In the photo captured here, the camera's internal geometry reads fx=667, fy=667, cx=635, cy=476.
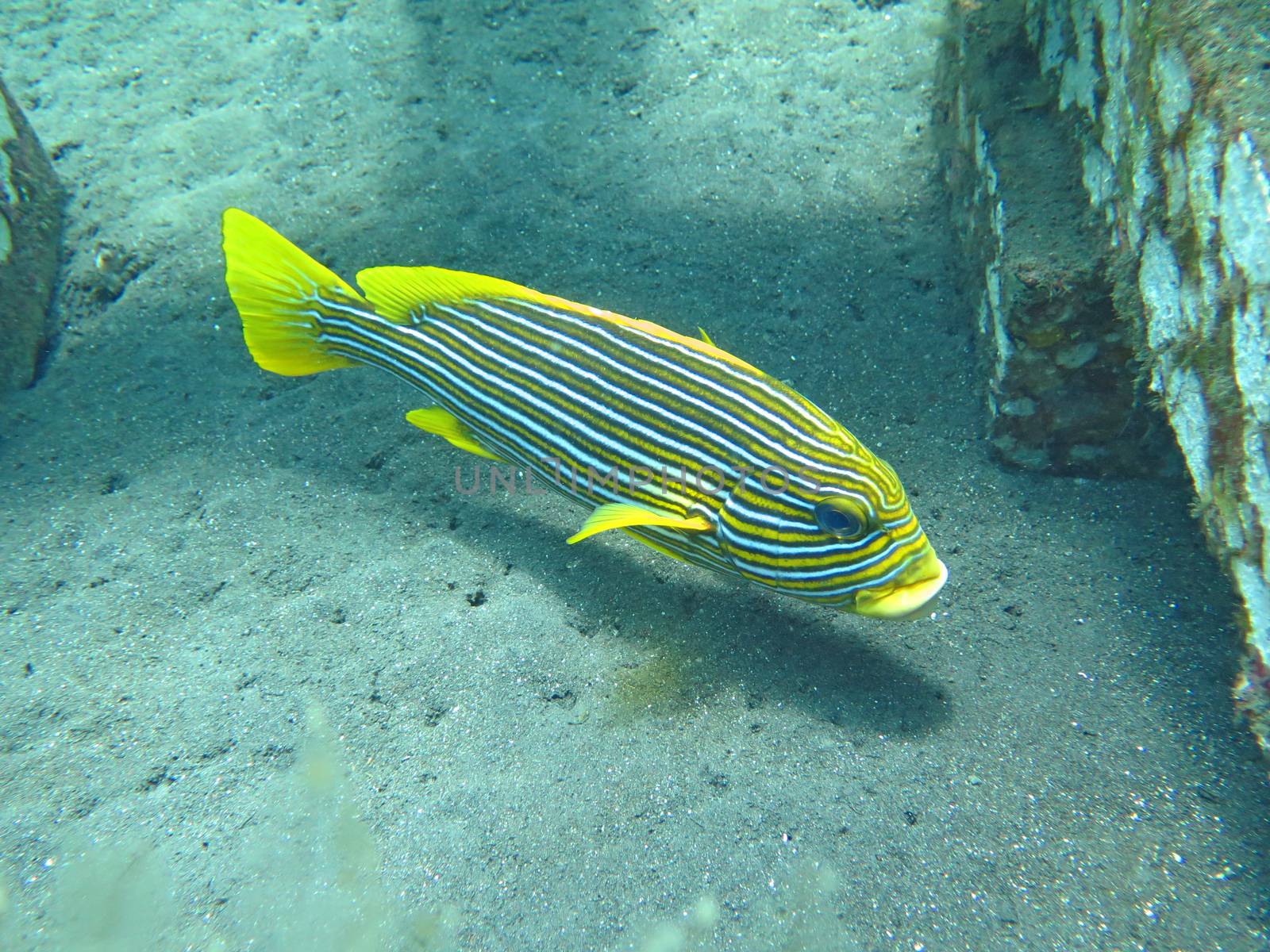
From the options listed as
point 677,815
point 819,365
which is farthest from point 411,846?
point 819,365

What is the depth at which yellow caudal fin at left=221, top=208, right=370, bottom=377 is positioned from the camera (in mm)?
2834

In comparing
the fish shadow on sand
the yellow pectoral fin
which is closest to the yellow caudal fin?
the fish shadow on sand

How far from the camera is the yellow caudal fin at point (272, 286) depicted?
9.30ft

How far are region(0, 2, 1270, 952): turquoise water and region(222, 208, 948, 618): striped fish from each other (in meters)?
0.52

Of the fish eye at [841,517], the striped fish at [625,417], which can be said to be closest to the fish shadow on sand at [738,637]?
the striped fish at [625,417]

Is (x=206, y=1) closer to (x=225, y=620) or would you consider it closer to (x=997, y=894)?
(x=225, y=620)

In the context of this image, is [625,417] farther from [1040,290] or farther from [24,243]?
[24,243]

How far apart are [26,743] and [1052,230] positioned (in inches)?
175

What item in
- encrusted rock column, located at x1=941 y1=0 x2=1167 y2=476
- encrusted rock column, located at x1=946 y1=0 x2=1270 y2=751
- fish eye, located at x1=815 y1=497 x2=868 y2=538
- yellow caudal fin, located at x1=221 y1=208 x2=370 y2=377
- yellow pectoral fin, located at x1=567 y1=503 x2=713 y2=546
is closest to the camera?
encrusted rock column, located at x1=946 y1=0 x2=1270 y2=751

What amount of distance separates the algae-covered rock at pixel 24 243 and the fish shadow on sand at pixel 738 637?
2.95 m

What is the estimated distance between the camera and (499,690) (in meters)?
2.56

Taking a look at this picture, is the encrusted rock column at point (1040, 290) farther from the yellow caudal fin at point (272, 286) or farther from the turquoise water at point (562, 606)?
the yellow caudal fin at point (272, 286)

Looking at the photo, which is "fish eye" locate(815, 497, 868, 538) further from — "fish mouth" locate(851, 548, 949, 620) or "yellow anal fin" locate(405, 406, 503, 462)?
"yellow anal fin" locate(405, 406, 503, 462)

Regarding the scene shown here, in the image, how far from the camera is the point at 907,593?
2.17m
